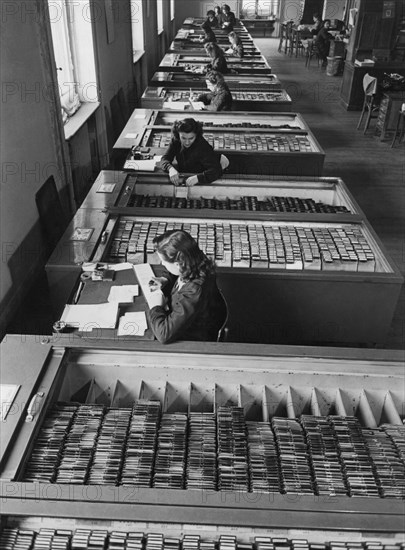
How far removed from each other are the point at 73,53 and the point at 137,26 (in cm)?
509

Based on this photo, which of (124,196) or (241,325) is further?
(124,196)

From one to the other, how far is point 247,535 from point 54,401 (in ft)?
3.76

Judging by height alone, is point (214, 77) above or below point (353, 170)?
above

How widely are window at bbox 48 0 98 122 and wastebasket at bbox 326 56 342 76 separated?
34.6 ft

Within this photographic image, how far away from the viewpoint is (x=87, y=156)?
7.52m

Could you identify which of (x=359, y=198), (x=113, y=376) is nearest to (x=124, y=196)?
(x=113, y=376)

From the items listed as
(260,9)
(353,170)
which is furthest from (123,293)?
(260,9)

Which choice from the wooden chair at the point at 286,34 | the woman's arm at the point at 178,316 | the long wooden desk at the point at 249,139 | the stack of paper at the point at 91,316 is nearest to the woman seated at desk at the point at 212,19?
the wooden chair at the point at 286,34

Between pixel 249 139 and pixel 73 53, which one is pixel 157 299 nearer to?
pixel 249 139

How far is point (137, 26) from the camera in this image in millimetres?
11875

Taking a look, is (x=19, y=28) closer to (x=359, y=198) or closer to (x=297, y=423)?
(x=297, y=423)

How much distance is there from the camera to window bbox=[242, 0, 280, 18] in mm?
23062

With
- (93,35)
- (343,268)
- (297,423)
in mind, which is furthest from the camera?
(93,35)

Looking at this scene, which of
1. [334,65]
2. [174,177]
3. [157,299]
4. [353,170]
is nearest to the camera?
[157,299]
